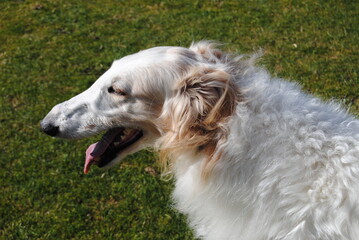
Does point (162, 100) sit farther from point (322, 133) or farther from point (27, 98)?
point (27, 98)

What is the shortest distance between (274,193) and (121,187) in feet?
7.95

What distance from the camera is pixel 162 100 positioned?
2932mm

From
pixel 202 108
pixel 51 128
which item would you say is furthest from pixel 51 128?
pixel 202 108

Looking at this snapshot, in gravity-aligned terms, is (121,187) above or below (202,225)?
below

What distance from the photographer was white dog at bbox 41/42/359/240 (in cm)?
253

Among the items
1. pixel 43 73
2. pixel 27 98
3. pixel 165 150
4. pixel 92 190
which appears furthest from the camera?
pixel 43 73

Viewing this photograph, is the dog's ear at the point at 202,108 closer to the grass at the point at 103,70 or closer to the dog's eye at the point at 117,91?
the dog's eye at the point at 117,91

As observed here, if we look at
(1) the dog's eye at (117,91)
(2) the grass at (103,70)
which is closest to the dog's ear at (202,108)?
(1) the dog's eye at (117,91)

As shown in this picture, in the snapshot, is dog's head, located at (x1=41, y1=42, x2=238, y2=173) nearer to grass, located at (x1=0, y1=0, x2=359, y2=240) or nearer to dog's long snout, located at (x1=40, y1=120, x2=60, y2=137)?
dog's long snout, located at (x1=40, y1=120, x2=60, y2=137)

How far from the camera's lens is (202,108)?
2.65 metres

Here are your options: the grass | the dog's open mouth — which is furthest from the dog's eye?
the grass

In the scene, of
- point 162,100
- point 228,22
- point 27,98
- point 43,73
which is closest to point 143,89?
point 162,100

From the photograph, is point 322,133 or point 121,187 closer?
point 322,133

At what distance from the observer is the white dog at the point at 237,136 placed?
2.53 metres
